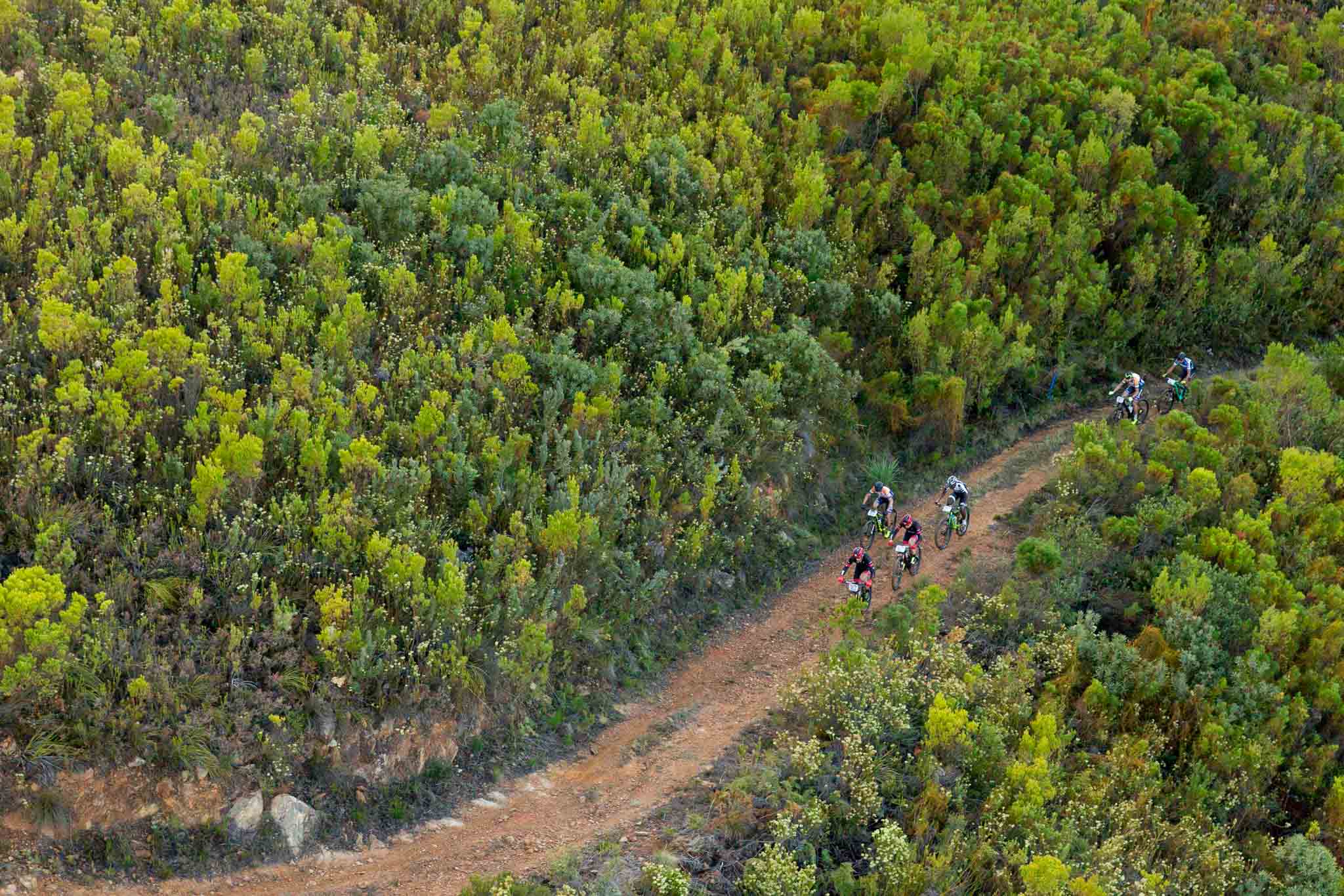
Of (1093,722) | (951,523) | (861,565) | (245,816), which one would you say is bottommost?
(1093,722)

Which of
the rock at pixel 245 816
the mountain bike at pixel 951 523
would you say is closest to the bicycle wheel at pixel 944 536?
the mountain bike at pixel 951 523

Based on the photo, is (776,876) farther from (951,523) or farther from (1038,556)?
(951,523)

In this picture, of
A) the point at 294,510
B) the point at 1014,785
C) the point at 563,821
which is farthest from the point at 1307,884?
the point at 294,510

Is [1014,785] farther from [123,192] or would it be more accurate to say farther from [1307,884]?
[123,192]

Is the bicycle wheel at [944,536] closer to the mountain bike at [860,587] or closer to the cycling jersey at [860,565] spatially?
the mountain bike at [860,587]

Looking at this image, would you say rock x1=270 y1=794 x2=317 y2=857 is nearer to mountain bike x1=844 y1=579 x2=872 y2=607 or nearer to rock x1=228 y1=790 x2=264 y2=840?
rock x1=228 y1=790 x2=264 y2=840

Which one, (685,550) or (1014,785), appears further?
(685,550)

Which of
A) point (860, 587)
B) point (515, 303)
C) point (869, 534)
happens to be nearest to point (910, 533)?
point (869, 534)

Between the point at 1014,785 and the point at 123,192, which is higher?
the point at 123,192

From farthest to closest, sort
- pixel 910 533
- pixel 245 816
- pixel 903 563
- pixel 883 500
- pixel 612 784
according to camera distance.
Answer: pixel 883 500 < pixel 903 563 < pixel 910 533 < pixel 612 784 < pixel 245 816
